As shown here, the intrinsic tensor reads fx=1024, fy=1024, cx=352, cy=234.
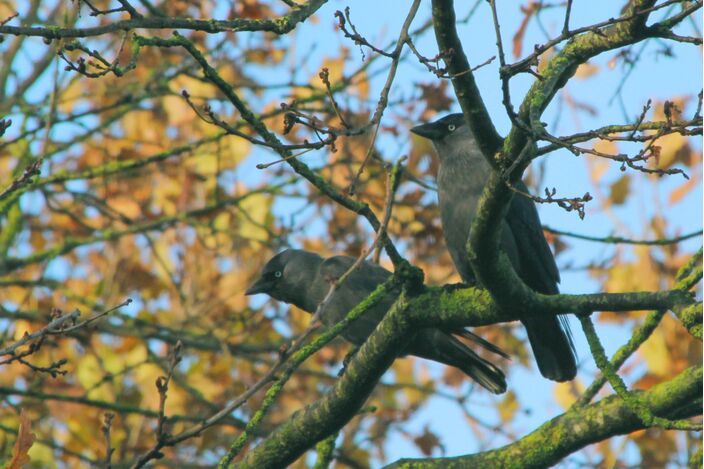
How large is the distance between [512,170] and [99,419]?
22.2 ft

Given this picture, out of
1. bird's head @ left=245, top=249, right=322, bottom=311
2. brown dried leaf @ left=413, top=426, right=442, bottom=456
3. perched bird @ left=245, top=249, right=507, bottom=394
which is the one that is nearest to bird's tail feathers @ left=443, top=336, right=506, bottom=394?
perched bird @ left=245, top=249, right=507, bottom=394

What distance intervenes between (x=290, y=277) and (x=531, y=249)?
2169mm

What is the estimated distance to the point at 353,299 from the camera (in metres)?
7.30

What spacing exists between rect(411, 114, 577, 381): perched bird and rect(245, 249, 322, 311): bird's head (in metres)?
1.59

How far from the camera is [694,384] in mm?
4285

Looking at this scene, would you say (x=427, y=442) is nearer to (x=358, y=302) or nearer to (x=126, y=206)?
(x=358, y=302)

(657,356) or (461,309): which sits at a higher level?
(657,356)

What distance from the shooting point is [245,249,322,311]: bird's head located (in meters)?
8.02

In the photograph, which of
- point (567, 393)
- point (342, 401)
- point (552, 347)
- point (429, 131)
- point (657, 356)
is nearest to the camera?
point (342, 401)

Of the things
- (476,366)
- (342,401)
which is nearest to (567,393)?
(476,366)

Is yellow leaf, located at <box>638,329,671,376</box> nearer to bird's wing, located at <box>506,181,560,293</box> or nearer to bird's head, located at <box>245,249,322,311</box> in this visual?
bird's wing, located at <box>506,181,560,293</box>

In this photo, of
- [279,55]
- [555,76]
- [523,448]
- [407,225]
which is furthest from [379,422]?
[555,76]

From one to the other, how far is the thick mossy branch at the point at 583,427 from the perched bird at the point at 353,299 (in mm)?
1444

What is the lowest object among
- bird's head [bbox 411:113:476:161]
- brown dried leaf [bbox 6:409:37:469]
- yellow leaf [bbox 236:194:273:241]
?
brown dried leaf [bbox 6:409:37:469]
